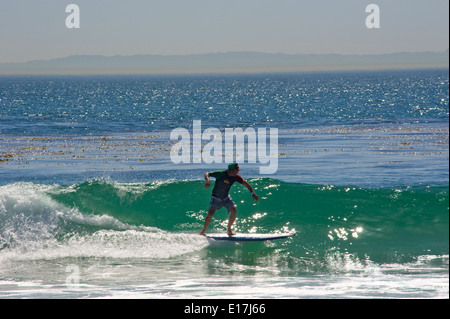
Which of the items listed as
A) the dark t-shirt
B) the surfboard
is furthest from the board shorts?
the surfboard

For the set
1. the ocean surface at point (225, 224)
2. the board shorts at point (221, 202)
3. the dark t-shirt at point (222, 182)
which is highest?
the dark t-shirt at point (222, 182)

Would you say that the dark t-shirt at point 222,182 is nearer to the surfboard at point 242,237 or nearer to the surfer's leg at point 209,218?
the surfer's leg at point 209,218

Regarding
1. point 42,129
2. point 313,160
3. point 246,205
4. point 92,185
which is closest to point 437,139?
point 313,160

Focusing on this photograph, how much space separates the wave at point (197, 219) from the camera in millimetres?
15492

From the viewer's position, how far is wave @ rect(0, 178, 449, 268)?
610 inches

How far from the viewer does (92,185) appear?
21.0 metres

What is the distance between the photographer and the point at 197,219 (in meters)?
19.2

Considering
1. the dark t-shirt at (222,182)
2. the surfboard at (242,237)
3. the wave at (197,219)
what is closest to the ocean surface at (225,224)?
the wave at (197,219)

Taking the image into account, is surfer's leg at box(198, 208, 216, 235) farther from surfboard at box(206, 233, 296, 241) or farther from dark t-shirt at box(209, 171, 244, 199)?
dark t-shirt at box(209, 171, 244, 199)

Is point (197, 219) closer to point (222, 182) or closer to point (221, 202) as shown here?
point (221, 202)

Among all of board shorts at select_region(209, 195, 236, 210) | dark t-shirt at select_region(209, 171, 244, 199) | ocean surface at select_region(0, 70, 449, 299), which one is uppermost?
dark t-shirt at select_region(209, 171, 244, 199)

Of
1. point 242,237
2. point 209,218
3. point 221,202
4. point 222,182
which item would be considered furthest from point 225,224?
point 222,182

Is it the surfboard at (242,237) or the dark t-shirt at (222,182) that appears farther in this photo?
the surfboard at (242,237)
